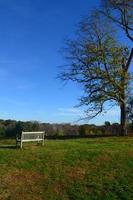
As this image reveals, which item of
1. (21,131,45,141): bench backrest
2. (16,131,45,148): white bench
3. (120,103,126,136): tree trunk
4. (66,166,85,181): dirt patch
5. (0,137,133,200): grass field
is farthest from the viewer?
(120,103,126,136): tree trunk

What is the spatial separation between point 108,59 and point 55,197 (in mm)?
23467

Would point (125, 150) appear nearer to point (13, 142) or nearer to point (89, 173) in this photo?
point (89, 173)

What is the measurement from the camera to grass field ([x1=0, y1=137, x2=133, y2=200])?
18.9m

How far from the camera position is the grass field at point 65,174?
62.1 ft

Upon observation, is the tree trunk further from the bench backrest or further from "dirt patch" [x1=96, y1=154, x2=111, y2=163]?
"dirt patch" [x1=96, y1=154, x2=111, y2=163]

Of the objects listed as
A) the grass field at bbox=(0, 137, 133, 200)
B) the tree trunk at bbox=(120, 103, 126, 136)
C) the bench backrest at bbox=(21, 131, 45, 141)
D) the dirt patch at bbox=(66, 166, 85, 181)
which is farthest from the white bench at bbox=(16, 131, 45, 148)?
the tree trunk at bbox=(120, 103, 126, 136)

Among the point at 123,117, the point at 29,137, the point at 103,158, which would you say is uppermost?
the point at 123,117

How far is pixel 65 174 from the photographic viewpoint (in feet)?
68.7

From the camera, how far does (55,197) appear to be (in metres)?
18.6

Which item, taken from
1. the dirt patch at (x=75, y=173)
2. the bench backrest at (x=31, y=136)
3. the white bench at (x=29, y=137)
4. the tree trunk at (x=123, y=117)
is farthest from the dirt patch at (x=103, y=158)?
the tree trunk at (x=123, y=117)

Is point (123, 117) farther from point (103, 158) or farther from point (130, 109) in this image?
point (103, 158)

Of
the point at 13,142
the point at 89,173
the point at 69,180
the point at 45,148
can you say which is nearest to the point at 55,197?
the point at 69,180

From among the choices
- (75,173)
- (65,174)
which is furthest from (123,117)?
(65,174)

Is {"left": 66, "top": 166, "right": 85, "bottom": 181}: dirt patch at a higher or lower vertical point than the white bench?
lower
